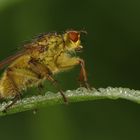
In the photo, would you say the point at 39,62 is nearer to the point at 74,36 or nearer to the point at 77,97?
the point at 74,36

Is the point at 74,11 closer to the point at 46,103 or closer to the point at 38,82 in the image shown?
the point at 38,82

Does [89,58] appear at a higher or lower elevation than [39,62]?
lower

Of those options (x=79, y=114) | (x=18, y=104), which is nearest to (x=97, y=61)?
(x=79, y=114)

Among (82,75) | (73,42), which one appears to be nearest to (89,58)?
(73,42)

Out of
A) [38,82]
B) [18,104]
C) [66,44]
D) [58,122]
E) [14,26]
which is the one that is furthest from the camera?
[14,26]

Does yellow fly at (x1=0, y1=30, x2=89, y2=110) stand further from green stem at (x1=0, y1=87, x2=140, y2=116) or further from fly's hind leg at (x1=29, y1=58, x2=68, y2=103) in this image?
green stem at (x1=0, y1=87, x2=140, y2=116)

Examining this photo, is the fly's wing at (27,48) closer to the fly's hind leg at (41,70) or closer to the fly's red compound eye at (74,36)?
the fly's hind leg at (41,70)

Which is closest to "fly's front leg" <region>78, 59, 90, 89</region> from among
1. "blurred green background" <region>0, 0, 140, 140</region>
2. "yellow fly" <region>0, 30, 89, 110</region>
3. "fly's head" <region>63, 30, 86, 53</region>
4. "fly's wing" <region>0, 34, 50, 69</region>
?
"yellow fly" <region>0, 30, 89, 110</region>
